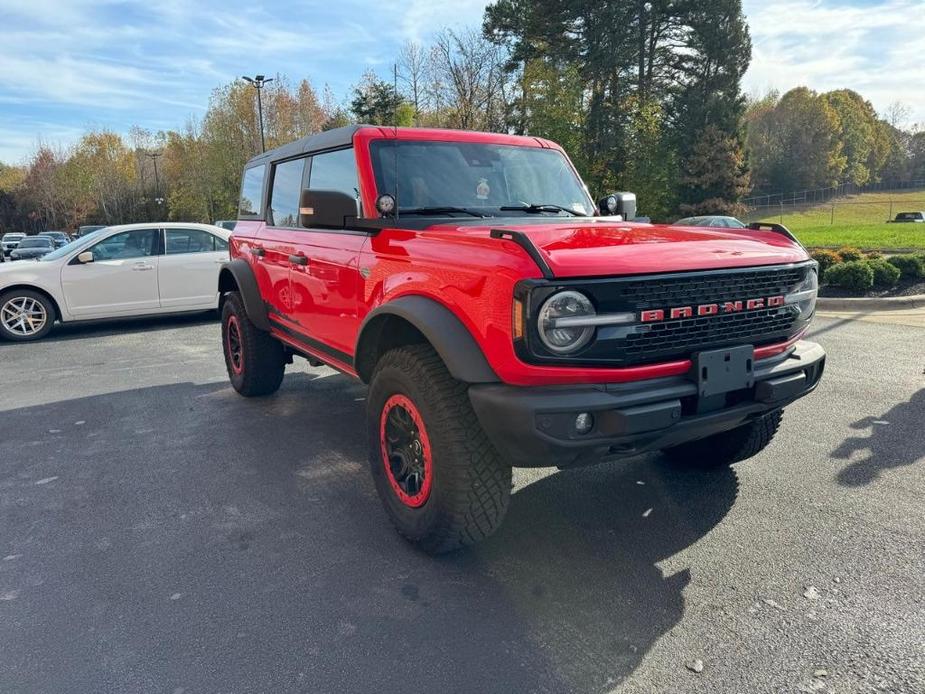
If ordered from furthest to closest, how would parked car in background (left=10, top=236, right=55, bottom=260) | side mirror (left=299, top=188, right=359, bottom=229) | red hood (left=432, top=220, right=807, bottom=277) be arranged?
parked car in background (left=10, top=236, right=55, bottom=260), side mirror (left=299, top=188, right=359, bottom=229), red hood (left=432, top=220, right=807, bottom=277)

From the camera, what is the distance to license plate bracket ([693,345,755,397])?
2.68 meters

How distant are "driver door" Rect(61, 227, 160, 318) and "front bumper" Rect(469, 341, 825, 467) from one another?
27.6ft

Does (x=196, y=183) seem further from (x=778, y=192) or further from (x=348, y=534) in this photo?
(x=778, y=192)

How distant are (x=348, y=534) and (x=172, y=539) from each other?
2.92ft

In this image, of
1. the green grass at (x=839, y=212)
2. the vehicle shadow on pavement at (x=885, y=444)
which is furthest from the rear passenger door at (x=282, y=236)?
the green grass at (x=839, y=212)

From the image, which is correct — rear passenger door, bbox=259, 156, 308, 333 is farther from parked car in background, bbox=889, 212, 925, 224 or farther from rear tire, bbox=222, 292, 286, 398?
parked car in background, bbox=889, 212, 925, 224

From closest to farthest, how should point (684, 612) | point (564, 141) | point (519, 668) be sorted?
point (519, 668)
point (684, 612)
point (564, 141)

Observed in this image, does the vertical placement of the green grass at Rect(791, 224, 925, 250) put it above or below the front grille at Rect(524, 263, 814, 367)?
above

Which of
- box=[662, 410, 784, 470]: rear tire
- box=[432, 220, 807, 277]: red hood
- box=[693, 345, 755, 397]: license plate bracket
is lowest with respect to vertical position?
box=[662, 410, 784, 470]: rear tire

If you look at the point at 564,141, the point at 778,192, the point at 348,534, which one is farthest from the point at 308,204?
the point at 778,192

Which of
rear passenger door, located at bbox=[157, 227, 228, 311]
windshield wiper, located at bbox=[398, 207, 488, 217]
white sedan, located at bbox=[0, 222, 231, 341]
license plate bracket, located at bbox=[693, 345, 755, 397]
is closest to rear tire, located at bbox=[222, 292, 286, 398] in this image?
windshield wiper, located at bbox=[398, 207, 488, 217]

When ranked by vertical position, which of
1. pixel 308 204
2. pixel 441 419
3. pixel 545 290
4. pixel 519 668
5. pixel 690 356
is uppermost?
pixel 308 204

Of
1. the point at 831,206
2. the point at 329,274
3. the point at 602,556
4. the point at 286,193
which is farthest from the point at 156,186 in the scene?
the point at 602,556

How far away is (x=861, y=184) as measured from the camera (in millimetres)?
83438
